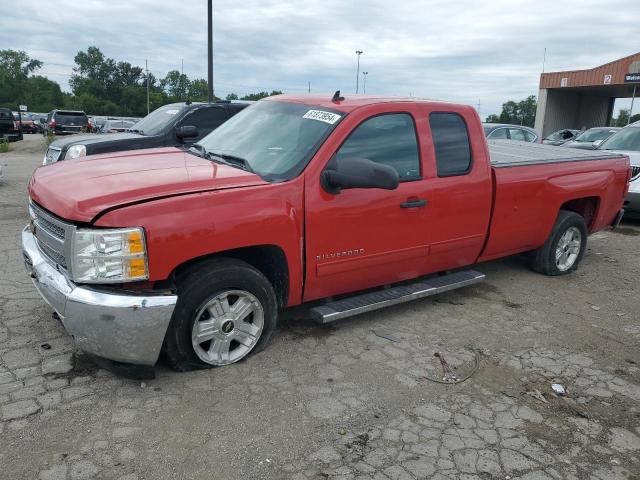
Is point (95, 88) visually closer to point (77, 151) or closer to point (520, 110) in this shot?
point (520, 110)

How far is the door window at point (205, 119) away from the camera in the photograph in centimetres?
845

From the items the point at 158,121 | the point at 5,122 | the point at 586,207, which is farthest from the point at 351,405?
the point at 5,122

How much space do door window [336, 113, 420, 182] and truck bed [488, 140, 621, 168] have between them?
109 cm

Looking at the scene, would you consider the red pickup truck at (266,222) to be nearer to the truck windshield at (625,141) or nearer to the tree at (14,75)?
the truck windshield at (625,141)

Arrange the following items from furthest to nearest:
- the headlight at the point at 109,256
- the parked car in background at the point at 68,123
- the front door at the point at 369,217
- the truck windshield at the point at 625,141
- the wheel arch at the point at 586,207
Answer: the parked car in background at the point at 68,123 < the truck windshield at the point at 625,141 < the wheel arch at the point at 586,207 < the front door at the point at 369,217 < the headlight at the point at 109,256

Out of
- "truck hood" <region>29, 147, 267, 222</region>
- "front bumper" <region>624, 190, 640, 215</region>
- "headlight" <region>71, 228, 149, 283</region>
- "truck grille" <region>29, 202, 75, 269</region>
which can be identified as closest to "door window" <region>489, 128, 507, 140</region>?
"front bumper" <region>624, 190, 640, 215</region>

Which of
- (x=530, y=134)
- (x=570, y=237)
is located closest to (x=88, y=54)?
(x=530, y=134)

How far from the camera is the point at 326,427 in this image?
9.89ft

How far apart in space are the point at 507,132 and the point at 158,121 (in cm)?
819

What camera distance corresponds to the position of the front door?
12.4ft

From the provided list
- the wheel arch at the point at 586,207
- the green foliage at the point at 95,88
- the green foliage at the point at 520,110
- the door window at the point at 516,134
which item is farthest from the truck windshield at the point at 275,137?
the green foliage at the point at 520,110

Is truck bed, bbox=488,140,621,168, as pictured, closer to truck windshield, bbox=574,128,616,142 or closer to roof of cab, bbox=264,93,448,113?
roof of cab, bbox=264,93,448,113

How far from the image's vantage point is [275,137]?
163 inches

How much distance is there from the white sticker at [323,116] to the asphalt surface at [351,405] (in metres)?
1.67
